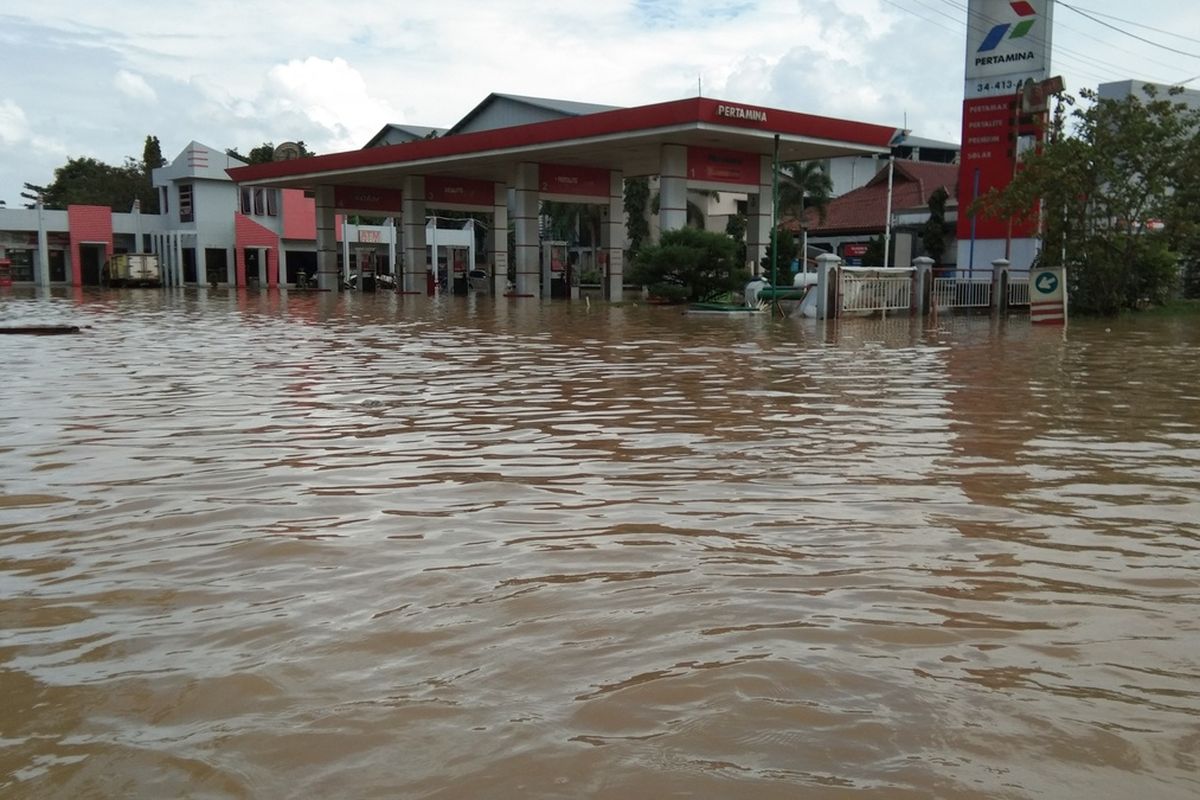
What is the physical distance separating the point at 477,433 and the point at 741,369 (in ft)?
17.8

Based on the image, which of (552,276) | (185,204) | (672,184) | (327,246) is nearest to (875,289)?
(672,184)

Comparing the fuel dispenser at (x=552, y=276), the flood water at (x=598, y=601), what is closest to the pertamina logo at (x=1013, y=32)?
the fuel dispenser at (x=552, y=276)

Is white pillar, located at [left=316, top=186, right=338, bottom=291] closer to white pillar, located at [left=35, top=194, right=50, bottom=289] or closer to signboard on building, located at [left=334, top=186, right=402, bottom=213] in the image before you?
signboard on building, located at [left=334, top=186, right=402, bottom=213]

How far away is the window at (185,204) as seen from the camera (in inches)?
2422

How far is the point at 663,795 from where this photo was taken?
2.46 meters

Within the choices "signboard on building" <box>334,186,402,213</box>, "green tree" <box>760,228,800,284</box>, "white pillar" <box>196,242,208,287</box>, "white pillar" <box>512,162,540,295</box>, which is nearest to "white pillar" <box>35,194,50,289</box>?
"white pillar" <box>196,242,208,287</box>

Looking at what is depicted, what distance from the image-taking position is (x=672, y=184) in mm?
33156

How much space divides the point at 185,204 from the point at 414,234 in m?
23.1

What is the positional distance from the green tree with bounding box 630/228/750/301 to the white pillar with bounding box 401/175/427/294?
1720cm

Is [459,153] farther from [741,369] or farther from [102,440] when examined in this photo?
[102,440]

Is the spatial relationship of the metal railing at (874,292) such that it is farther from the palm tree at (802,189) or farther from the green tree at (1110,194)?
the palm tree at (802,189)

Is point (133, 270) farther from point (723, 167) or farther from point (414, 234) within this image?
point (723, 167)

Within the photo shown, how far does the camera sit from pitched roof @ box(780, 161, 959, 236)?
53.8 m

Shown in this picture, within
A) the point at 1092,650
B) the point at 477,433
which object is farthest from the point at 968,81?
the point at 1092,650
